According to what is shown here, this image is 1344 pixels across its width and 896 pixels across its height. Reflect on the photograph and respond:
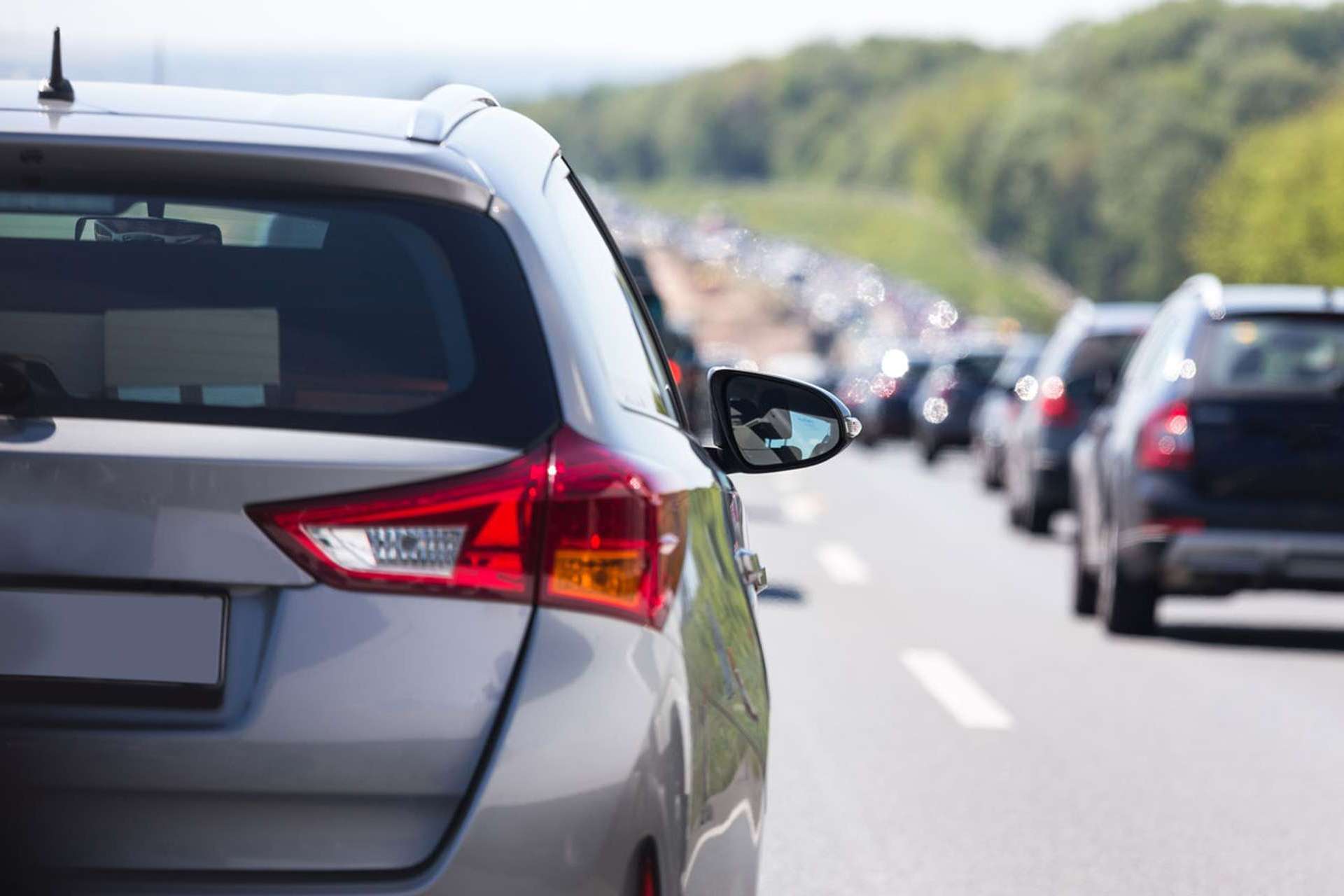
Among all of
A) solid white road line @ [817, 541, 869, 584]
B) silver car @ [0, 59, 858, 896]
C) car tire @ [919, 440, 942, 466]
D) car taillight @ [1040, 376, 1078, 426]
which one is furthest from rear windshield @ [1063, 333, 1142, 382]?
silver car @ [0, 59, 858, 896]

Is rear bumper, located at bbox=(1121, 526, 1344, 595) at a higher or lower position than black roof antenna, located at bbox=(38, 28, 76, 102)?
Answer: lower

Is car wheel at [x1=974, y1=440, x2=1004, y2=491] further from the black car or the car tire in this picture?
the black car

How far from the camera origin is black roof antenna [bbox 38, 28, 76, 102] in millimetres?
3621

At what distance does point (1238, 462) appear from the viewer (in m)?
11.8

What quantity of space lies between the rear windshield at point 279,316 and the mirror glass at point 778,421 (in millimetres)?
1339

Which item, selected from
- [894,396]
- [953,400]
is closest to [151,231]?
[953,400]

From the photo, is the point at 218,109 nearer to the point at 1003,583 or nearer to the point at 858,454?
the point at 1003,583

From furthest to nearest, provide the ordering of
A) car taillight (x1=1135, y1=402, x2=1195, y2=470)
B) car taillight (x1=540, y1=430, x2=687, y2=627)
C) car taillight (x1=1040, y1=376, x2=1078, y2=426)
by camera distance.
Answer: car taillight (x1=1040, y1=376, x2=1078, y2=426)
car taillight (x1=1135, y1=402, x2=1195, y2=470)
car taillight (x1=540, y1=430, x2=687, y2=627)

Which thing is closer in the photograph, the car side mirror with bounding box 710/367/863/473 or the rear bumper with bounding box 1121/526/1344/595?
the car side mirror with bounding box 710/367/863/473

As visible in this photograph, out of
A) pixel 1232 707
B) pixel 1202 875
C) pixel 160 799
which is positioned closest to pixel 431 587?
pixel 160 799

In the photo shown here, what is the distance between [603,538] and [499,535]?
0.14 m

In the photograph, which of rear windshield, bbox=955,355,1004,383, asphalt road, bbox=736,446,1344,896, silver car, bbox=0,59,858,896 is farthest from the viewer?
rear windshield, bbox=955,355,1004,383

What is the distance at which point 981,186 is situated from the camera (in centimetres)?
19812

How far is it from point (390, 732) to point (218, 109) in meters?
1.04
